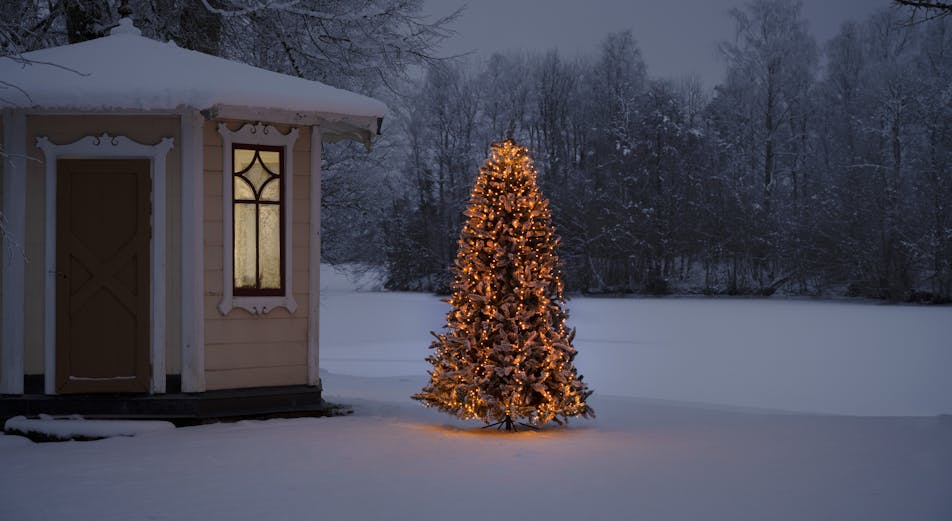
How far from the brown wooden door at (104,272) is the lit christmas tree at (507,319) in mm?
2703

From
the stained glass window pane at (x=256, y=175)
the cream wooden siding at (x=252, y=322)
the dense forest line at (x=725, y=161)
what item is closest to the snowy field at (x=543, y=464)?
the cream wooden siding at (x=252, y=322)

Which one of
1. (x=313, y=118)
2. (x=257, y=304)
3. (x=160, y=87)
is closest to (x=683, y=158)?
(x=313, y=118)

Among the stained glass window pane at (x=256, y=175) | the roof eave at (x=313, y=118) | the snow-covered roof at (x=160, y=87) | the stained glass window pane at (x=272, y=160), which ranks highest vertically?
the snow-covered roof at (x=160, y=87)

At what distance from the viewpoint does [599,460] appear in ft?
23.4

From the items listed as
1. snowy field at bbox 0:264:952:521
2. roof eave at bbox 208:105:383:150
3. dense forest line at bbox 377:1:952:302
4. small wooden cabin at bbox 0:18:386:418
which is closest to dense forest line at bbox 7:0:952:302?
dense forest line at bbox 377:1:952:302

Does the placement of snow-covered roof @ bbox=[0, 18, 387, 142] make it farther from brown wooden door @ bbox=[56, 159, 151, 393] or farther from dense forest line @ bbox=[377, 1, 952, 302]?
dense forest line @ bbox=[377, 1, 952, 302]

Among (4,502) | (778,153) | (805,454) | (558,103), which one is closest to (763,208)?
(778,153)

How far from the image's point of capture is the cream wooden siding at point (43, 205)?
843cm

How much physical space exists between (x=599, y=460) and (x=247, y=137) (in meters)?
4.50

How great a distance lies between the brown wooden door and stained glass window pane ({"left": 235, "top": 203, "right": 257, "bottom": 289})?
0.83 metres

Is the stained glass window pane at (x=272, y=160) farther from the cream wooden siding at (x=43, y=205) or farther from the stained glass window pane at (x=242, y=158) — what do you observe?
the cream wooden siding at (x=43, y=205)

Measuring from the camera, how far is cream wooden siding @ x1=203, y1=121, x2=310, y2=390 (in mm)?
8727

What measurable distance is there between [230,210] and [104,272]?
4.13 ft

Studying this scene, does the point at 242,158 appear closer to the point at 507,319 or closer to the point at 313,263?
the point at 313,263
